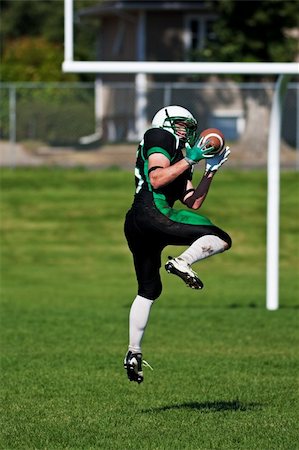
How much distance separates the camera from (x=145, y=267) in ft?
28.3

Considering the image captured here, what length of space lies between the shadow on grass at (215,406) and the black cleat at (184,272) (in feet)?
4.54

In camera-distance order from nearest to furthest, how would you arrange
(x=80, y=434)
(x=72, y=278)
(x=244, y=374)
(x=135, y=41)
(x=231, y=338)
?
(x=80, y=434), (x=244, y=374), (x=231, y=338), (x=72, y=278), (x=135, y=41)

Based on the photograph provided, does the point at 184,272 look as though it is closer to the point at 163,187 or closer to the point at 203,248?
the point at 203,248

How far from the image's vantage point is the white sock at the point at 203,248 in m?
8.18

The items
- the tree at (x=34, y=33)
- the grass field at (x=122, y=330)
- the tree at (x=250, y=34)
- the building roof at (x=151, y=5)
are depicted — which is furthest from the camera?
the tree at (x=34, y=33)

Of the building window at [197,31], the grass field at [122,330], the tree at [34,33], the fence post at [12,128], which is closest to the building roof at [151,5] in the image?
the building window at [197,31]

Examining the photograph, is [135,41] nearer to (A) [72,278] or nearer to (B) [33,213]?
(B) [33,213]

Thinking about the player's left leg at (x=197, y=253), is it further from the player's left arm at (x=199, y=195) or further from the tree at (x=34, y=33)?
the tree at (x=34, y=33)

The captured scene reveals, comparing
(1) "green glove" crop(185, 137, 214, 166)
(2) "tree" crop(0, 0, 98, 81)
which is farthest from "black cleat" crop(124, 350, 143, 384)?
(2) "tree" crop(0, 0, 98, 81)

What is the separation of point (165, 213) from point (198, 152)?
1.57 feet

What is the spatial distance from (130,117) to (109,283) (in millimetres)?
10237

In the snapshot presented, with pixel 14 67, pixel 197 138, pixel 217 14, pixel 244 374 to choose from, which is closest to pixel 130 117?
pixel 217 14

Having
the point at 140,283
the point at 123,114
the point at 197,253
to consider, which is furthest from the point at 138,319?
A: the point at 123,114

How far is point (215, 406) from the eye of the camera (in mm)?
9234
